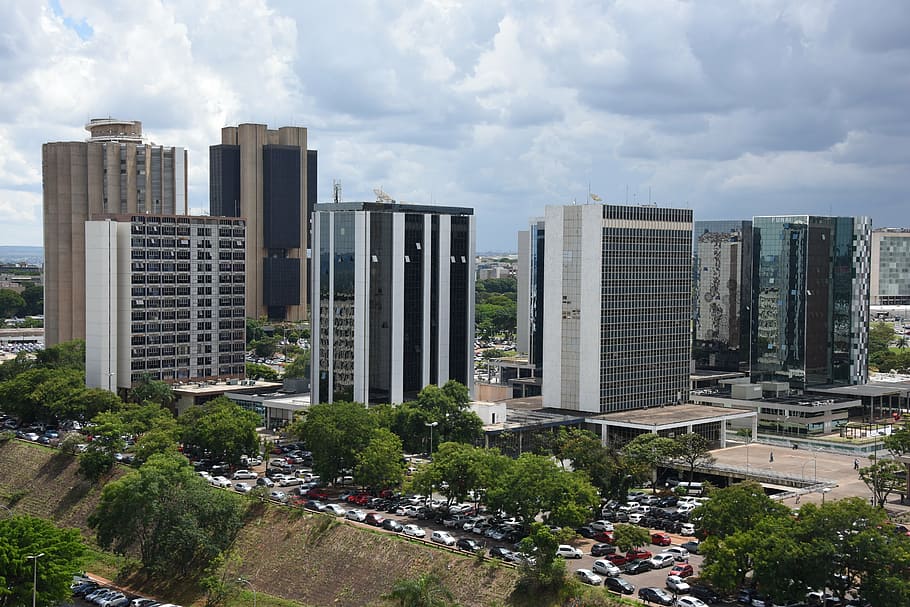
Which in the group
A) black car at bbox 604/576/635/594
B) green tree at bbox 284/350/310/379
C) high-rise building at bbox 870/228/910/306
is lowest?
black car at bbox 604/576/635/594

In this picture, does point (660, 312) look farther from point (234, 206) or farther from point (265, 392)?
point (234, 206)

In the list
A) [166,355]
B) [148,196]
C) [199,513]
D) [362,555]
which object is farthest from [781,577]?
[148,196]

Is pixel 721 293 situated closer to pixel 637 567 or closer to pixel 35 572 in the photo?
pixel 637 567

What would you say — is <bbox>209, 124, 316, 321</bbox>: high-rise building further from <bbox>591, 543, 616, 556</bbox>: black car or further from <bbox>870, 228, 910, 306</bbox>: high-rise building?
<bbox>591, 543, 616, 556</bbox>: black car

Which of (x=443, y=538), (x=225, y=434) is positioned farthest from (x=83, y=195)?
(x=443, y=538)

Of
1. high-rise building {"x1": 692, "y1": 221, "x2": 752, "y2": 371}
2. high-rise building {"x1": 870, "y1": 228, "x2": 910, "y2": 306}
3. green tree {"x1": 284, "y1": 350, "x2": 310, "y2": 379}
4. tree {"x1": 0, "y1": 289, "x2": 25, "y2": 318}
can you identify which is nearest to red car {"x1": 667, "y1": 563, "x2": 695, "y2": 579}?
green tree {"x1": 284, "y1": 350, "x2": 310, "y2": 379}

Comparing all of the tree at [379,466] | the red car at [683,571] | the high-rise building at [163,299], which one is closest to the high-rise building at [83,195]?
the high-rise building at [163,299]
